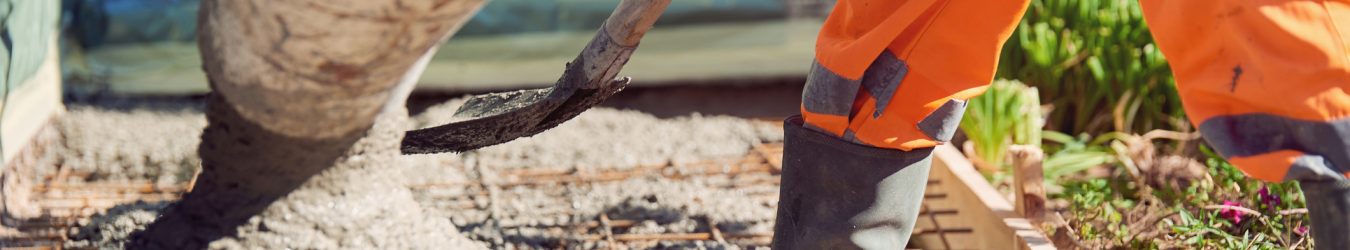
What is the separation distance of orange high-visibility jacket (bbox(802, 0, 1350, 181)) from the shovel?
365mm

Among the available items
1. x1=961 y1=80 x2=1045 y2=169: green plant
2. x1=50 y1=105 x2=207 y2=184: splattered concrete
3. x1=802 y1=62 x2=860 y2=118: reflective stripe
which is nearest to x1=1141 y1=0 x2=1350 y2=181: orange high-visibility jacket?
x1=802 y1=62 x2=860 y2=118: reflective stripe

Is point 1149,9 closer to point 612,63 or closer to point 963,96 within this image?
point 963,96

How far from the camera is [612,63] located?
1.91 meters

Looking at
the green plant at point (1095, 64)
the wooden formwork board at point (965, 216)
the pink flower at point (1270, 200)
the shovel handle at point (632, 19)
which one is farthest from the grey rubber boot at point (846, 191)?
the green plant at point (1095, 64)

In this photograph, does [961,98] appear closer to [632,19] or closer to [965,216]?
[632,19]

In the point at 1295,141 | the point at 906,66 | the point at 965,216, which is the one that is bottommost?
the point at 965,216

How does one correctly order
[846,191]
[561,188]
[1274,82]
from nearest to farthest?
[1274,82] < [846,191] < [561,188]

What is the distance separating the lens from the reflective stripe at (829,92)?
159cm

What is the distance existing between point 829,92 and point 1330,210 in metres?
0.57

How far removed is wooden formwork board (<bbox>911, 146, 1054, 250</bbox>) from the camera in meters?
2.18

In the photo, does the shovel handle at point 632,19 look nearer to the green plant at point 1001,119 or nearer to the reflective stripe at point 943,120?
the reflective stripe at point 943,120

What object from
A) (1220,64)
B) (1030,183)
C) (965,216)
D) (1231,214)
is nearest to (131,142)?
(965,216)

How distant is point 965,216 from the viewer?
8.14ft

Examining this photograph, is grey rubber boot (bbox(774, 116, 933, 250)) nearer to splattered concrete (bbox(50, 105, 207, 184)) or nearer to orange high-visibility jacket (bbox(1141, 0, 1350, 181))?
orange high-visibility jacket (bbox(1141, 0, 1350, 181))
